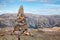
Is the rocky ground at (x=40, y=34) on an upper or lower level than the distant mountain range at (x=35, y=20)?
lower

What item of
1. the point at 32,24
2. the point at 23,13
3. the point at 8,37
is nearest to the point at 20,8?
the point at 23,13

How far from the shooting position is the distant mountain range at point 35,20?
6.85 m

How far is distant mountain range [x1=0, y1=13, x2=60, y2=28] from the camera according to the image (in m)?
6.85

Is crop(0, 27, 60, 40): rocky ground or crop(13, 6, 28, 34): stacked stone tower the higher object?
→ crop(13, 6, 28, 34): stacked stone tower

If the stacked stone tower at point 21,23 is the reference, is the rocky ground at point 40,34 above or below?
below

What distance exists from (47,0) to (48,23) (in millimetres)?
1018

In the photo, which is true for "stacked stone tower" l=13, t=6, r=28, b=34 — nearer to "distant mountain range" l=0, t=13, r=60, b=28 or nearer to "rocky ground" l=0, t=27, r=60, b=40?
"distant mountain range" l=0, t=13, r=60, b=28

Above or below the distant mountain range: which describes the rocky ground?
below

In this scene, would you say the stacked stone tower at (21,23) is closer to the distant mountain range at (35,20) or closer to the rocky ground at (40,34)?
the distant mountain range at (35,20)

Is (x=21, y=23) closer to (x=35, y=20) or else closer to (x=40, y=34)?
(x=35, y=20)

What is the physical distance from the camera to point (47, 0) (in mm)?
7051

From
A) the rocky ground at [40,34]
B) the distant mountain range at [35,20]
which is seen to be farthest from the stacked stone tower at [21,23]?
the rocky ground at [40,34]

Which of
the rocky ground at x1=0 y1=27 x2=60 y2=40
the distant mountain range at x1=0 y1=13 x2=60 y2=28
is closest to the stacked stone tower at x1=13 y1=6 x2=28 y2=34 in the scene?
the distant mountain range at x1=0 y1=13 x2=60 y2=28

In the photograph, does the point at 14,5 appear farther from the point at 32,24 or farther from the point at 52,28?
the point at 52,28
